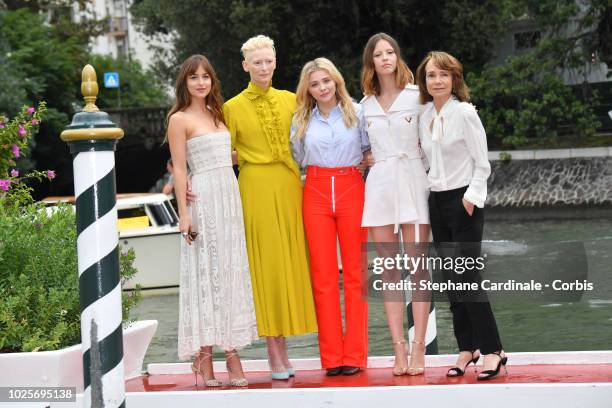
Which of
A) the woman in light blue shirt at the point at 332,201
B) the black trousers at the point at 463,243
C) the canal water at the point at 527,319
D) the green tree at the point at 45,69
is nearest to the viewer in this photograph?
the black trousers at the point at 463,243

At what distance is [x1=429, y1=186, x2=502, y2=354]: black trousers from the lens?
6090mm

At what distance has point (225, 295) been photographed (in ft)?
21.0

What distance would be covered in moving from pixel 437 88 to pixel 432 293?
46.5 inches

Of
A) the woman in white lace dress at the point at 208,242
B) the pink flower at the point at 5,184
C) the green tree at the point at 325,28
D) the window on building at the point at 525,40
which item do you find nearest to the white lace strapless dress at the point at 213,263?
the woman in white lace dress at the point at 208,242

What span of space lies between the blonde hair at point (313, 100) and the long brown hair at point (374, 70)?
0.14m

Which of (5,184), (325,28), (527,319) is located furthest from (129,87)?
(5,184)

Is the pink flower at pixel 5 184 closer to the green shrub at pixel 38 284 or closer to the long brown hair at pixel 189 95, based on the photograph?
the green shrub at pixel 38 284

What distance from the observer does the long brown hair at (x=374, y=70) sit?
636 cm

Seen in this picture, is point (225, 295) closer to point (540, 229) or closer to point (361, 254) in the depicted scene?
point (361, 254)

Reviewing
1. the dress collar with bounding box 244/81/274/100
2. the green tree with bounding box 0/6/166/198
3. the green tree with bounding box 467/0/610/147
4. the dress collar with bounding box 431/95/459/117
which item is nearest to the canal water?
the dress collar with bounding box 431/95/459/117

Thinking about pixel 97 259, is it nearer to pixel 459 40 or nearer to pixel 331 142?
pixel 331 142

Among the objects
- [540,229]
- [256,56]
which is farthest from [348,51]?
[256,56]

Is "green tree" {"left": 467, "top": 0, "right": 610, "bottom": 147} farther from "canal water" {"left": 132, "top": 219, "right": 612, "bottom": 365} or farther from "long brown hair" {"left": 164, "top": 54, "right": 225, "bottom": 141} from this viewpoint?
"long brown hair" {"left": 164, "top": 54, "right": 225, "bottom": 141}

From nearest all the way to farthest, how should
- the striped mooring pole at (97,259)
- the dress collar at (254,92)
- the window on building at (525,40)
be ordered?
the striped mooring pole at (97,259)
the dress collar at (254,92)
the window on building at (525,40)
